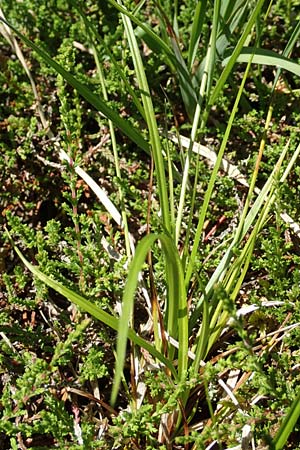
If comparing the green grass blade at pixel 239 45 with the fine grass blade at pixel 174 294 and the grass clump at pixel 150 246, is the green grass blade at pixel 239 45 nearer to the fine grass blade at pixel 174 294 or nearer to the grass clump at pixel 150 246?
the grass clump at pixel 150 246

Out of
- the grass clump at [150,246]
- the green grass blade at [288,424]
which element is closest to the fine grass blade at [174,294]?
the grass clump at [150,246]

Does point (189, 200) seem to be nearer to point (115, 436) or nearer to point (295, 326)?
point (295, 326)

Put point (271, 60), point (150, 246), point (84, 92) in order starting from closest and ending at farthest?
point (150, 246), point (84, 92), point (271, 60)

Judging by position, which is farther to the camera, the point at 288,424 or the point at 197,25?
the point at 197,25

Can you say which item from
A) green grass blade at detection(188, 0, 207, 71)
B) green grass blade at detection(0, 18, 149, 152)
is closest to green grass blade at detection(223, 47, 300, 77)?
green grass blade at detection(188, 0, 207, 71)

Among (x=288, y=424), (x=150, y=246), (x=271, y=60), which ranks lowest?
(x=288, y=424)

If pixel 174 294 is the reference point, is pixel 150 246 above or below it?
above

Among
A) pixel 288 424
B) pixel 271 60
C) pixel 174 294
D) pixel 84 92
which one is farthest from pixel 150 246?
pixel 271 60

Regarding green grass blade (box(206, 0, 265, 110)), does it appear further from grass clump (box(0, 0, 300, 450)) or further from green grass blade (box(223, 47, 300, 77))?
green grass blade (box(223, 47, 300, 77))

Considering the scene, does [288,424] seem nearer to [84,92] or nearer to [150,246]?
[150,246]
